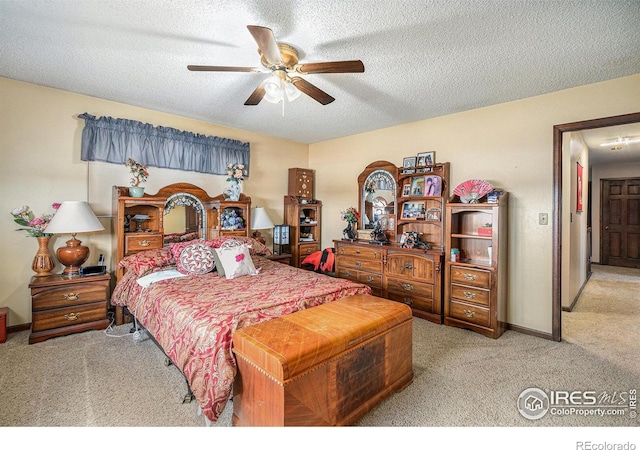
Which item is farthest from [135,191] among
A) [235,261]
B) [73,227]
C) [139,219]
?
[235,261]

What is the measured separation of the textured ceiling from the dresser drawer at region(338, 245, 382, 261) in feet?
6.07

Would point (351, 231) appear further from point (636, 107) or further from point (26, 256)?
point (26, 256)

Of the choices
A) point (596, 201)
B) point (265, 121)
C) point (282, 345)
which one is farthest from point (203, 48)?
point (596, 201)

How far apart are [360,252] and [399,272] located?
0.63 m

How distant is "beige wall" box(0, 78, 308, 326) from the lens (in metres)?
2.89

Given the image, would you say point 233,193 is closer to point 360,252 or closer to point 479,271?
point 360,252

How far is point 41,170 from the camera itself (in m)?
3.05

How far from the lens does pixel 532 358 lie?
2.56 m

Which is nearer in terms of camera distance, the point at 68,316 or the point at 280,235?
the point at 68,316

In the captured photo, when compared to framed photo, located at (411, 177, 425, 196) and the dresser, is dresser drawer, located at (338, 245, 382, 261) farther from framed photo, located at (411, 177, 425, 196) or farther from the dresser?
framed photo, located at (411, 177, 425, 196)

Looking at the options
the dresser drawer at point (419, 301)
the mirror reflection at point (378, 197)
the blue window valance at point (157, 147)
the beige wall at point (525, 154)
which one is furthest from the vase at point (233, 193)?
the beige wall at point (525, 154)

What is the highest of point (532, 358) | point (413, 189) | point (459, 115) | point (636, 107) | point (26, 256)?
point (459, 115)

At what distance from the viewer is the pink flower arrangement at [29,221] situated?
285cm

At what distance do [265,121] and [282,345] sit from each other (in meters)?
3.32
